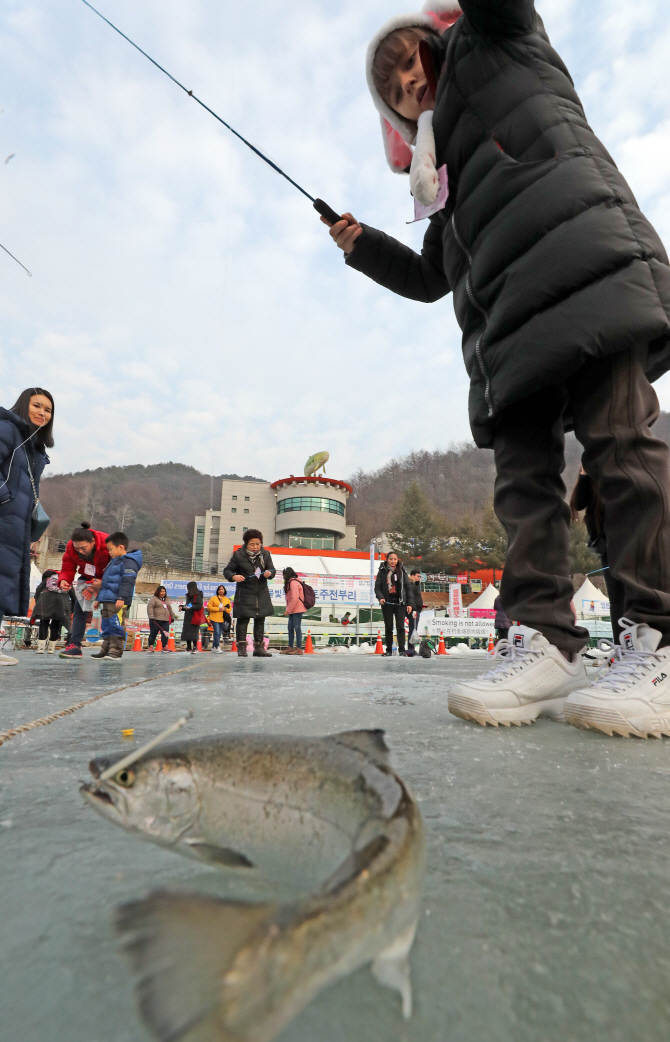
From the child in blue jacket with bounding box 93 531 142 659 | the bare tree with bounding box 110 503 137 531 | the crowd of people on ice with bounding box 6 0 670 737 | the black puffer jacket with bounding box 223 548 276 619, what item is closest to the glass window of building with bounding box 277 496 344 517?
the bare tree with bounding box 110 503 137 531

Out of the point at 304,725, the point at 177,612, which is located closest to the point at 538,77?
the point at 304,725

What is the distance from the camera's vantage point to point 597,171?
5.40 feet

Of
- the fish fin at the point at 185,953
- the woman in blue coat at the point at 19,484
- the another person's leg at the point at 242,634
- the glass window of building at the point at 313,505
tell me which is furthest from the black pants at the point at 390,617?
the glass window of building at the point at 313,505

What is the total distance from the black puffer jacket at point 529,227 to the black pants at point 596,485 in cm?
11

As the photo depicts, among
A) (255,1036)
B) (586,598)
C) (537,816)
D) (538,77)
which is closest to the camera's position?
(255,1036)

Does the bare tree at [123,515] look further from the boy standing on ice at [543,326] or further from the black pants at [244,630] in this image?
the boy standing on ice at [543,326]

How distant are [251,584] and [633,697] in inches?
274

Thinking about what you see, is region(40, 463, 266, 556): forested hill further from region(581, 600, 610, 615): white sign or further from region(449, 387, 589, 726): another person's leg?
region(449, 387, 589, 726): another person's leg

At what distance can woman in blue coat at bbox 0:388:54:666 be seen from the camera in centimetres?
418

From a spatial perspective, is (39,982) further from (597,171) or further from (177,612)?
(177,612)

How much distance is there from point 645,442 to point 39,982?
168 cm

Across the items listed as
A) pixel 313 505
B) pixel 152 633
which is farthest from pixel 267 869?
pixel 313 505

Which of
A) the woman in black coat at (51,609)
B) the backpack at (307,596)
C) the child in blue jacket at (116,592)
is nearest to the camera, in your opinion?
the child in blue jacket at (116,592)

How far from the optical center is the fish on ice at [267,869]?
265 mm
